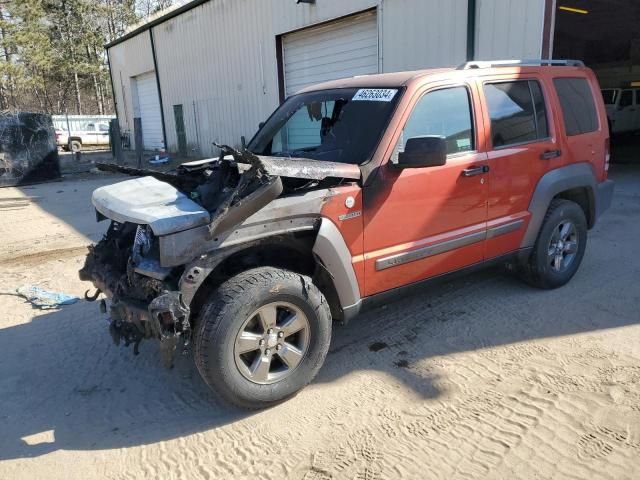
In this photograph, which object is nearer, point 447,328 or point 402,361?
point 402,361

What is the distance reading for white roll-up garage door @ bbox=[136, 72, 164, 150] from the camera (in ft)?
74.5

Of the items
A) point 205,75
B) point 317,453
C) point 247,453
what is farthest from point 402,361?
point 205,75

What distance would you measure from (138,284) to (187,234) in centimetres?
57

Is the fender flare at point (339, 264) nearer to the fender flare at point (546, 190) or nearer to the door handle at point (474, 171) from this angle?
the door handle at point (474, 171)

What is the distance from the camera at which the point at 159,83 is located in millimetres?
21078

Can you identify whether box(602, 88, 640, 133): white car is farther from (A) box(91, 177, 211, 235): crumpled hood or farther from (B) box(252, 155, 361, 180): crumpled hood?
(A) box(91, 177, 211, 235): crumpled hood

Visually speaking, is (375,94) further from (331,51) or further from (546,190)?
(331,51)

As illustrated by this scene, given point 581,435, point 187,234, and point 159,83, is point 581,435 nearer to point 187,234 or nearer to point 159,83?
point 187,234

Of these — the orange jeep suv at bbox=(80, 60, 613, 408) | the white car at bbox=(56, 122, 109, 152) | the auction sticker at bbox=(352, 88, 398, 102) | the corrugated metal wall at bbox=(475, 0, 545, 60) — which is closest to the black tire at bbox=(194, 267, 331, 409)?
the orange jeep suv at bbox=(80, 60, 613, 408)

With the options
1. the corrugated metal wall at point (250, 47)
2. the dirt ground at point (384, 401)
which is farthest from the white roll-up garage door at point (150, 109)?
the dirt ground at point (384, 401)

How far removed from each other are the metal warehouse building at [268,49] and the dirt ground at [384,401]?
19.2 ft

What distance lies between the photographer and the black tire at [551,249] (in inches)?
180

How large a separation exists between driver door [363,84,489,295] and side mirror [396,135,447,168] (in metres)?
0.18

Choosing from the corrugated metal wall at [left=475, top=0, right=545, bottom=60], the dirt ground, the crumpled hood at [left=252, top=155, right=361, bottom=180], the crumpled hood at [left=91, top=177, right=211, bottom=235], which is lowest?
the dirt ground
